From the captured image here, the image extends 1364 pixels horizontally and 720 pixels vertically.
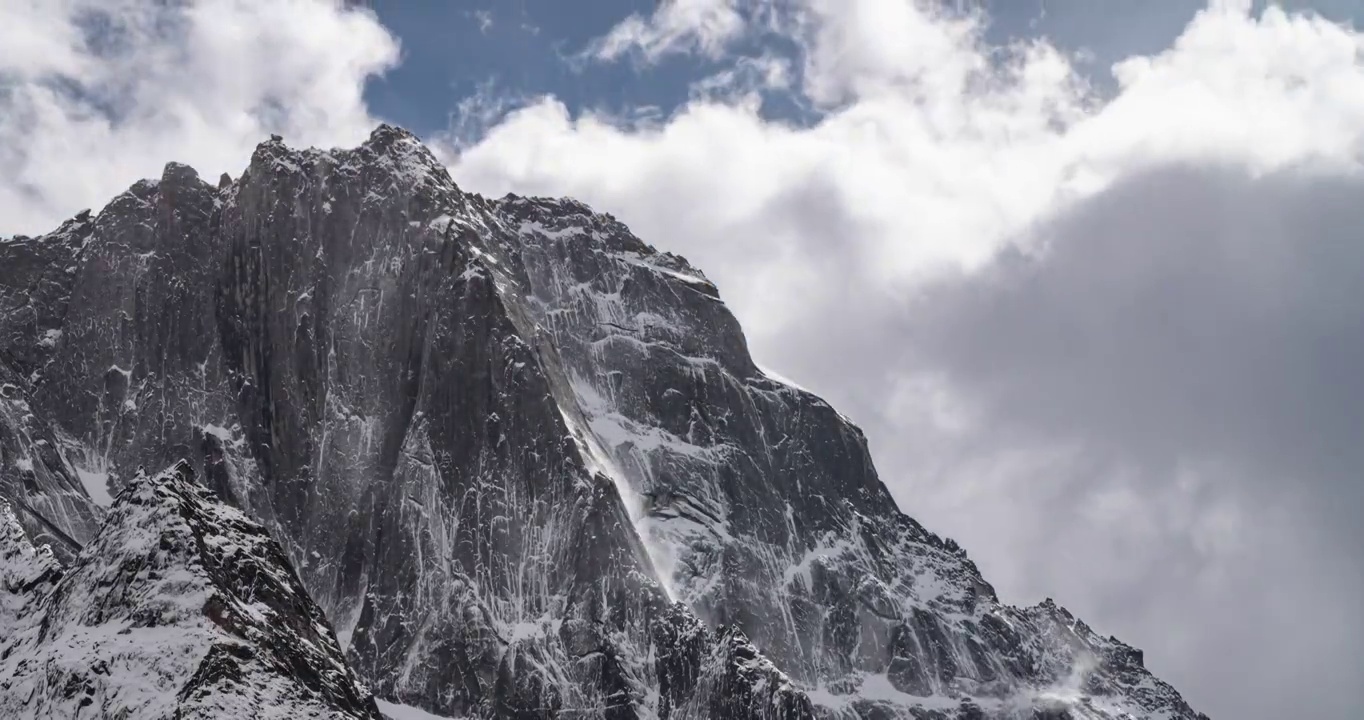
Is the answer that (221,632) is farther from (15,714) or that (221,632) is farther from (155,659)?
(15,714)

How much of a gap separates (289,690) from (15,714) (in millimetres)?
18342

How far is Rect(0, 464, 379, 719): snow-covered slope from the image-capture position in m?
120

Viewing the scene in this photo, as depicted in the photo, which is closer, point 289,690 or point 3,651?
point 289,690

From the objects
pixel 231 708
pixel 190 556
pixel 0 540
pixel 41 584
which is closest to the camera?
pixel 231 708

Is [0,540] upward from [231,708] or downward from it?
upward

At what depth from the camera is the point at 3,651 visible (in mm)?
135125

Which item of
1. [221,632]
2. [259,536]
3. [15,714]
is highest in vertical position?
[259,536]

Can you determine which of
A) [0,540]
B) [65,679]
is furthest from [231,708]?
[0,540]

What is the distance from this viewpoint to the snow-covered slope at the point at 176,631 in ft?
393

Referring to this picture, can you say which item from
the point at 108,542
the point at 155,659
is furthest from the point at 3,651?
the point at 155,659

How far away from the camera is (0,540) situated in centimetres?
15550

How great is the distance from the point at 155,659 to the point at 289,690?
8.46 m

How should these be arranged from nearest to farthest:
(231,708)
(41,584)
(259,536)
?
(231,708)
(259,536)
(41,584)

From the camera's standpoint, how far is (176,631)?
123m
